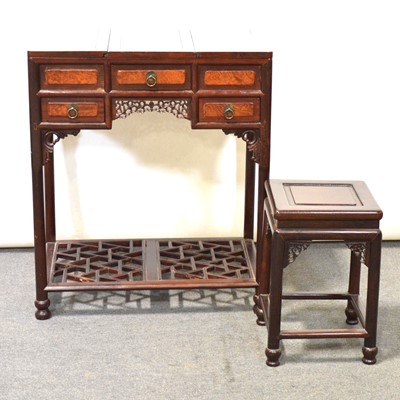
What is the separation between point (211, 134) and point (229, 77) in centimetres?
71

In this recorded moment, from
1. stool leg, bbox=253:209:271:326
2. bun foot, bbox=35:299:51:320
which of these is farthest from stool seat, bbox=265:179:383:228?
bun foot, bbox=35:299:51:320

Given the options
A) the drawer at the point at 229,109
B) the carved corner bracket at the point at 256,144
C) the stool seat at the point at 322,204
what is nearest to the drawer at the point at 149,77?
the drawer at the point at 229,109

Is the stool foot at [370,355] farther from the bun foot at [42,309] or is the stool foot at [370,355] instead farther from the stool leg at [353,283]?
the bun foot at [42,309]

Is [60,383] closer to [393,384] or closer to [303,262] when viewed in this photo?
[393,384]

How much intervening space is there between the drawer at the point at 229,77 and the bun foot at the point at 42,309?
935 mm

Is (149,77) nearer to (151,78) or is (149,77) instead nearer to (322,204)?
(151,78)

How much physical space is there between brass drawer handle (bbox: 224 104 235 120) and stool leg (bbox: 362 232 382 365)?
0.62 meters

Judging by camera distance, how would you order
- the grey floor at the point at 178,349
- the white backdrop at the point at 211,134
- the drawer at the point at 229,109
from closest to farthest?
1. the grey floor at the point at 178,349
2. the drawer at the point at 229,109
3. the white backdrop at the point at 211,134

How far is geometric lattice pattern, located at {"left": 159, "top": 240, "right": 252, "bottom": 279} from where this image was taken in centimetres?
343

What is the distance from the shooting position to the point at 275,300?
9.56 feet

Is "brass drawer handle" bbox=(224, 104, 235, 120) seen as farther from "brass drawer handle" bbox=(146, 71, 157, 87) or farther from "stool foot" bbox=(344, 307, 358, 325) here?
"stool foot" bbox=(344, 307, 358, 325)

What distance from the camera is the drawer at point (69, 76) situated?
9.78 feet

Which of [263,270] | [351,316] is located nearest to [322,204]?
[263,270]

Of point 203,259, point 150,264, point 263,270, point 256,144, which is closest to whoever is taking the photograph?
point 256,144
